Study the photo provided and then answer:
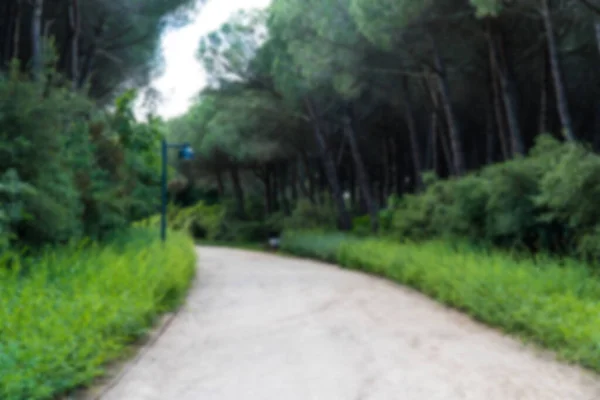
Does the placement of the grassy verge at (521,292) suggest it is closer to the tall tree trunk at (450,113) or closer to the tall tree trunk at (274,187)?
the tall tree trunk at (450,113)

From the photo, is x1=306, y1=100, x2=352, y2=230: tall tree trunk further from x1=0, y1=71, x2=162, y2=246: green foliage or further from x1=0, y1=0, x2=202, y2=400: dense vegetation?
x1=0, y1=71, x2=162, y2=246: green foliage

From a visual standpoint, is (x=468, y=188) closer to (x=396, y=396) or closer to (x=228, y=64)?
(x=396, y=396)

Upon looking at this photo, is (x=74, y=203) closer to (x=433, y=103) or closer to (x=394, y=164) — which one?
(x=433, y=103)

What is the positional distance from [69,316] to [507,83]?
1227cm

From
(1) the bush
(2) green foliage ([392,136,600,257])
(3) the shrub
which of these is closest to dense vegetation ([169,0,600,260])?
(2) green foliage ([392,136,600,257])

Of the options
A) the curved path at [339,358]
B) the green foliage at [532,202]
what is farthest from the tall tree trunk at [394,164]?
the curved path at [339,358]

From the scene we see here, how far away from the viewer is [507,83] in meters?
15.4

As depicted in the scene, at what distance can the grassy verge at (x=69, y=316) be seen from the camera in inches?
180

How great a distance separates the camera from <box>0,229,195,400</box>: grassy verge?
458cm

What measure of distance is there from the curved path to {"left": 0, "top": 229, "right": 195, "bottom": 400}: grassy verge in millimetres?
332

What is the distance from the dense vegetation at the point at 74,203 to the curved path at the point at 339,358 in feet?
1.70

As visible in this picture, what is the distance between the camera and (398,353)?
6434 mm

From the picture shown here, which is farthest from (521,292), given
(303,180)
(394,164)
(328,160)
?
(303,180)

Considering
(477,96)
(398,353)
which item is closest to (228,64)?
(477,96)
